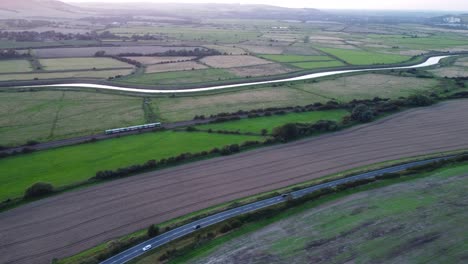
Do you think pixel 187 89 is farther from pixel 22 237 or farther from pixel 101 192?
pixel 22 237

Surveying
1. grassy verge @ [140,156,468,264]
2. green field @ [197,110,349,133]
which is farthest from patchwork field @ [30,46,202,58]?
grassy verge @ [140,156,468,264]

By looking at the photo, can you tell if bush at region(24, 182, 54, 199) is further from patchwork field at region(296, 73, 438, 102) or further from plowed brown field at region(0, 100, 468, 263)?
patchwork field at region(296, 73, 438, 102)

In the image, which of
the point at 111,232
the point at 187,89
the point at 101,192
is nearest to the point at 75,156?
the point at 101,192

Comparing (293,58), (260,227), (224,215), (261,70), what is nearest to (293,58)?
(293,58)

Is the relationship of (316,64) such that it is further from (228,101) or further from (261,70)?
(228,101)

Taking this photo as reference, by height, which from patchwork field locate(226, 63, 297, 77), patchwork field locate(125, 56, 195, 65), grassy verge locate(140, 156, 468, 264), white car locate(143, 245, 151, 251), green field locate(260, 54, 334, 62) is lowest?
white car locate(143, 245, 151, 251)

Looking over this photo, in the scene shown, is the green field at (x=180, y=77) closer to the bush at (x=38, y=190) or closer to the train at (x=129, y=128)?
the train at (x=129, y=128)
